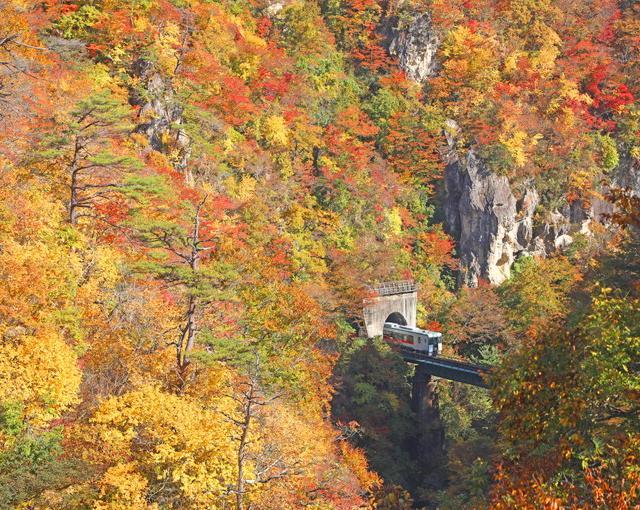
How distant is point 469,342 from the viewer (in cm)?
4059

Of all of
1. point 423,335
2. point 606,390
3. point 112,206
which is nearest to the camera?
point 606,390

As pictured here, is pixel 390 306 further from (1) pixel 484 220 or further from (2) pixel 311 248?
(1) pixel 484 220

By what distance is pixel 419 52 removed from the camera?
5397 cm

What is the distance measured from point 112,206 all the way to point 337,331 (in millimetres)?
13615

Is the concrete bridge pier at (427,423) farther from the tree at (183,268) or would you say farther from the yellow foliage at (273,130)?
the yellow foliage at (273,130)

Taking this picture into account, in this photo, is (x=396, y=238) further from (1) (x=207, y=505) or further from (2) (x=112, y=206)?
(1) (x=207, y=505)

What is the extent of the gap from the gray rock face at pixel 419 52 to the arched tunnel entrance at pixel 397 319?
841 inches

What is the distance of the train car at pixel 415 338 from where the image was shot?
1463 inches

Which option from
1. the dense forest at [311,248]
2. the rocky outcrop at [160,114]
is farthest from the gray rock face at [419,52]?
the rocky outcrop at [160,114]

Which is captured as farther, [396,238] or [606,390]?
[396,238]

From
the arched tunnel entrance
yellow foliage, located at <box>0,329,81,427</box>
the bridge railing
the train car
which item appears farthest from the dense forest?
the arched tunnel entrance

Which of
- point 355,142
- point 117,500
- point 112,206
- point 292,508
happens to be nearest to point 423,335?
point 355,142

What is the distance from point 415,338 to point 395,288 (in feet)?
11.2

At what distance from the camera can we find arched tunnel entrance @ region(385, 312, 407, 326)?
4022cm
